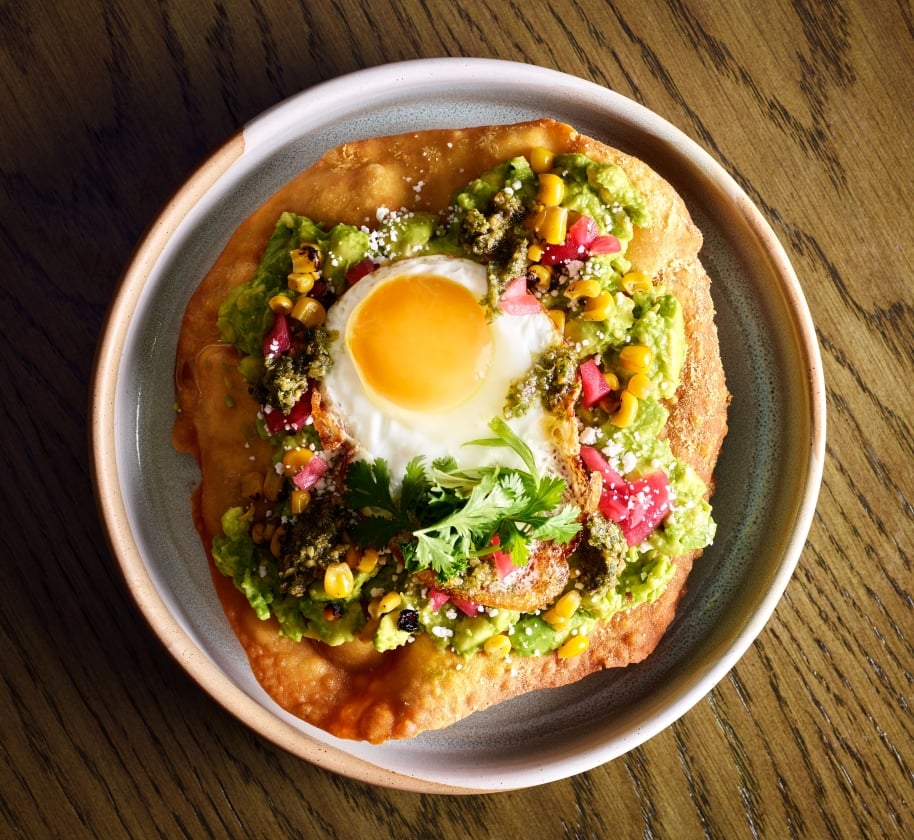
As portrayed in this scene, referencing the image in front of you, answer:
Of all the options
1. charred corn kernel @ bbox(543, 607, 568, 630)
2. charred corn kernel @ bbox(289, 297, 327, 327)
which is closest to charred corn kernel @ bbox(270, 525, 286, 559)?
charred corn kernel @ bbox(289, 297, 327, 327)

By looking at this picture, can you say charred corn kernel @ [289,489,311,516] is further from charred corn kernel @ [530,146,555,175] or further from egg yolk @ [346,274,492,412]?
charred corn kernel @ [530,146,555,175]

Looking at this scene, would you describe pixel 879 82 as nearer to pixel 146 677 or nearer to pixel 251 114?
pixel 251 114

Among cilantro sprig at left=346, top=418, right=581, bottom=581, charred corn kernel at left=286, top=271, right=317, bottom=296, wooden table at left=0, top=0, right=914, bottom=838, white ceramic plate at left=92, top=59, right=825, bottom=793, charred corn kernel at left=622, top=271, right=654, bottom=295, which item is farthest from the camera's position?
wooden table at left=0, top=0, right=914, bottom=838

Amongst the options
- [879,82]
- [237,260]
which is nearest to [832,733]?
[879,82]

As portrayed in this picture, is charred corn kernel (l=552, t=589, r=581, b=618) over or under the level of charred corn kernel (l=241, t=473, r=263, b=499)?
under

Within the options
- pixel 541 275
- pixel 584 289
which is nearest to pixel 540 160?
pixel 541 275

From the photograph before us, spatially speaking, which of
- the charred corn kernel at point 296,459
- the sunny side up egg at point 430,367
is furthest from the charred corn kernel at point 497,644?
the charred corn kernel at point 296,459
